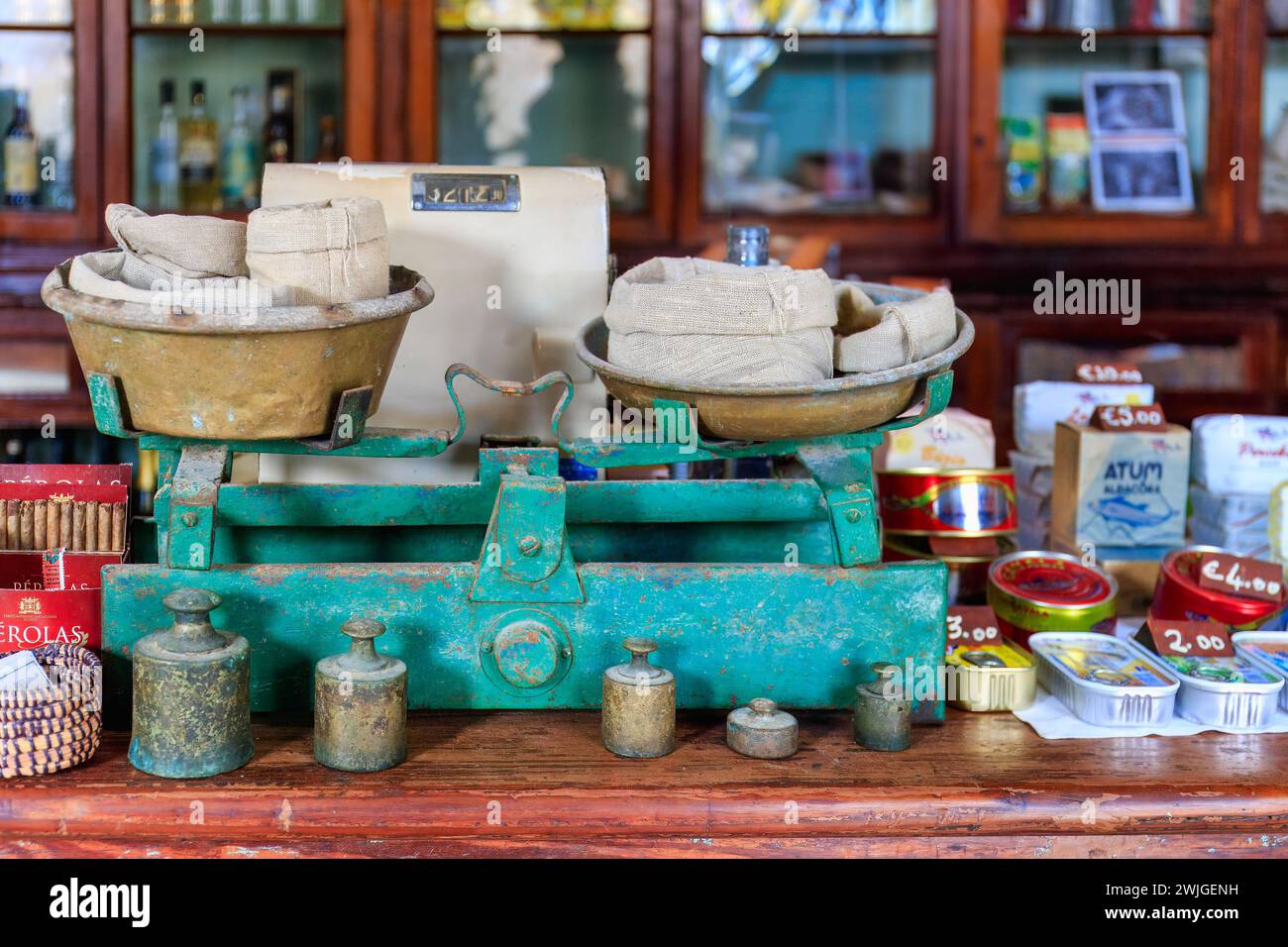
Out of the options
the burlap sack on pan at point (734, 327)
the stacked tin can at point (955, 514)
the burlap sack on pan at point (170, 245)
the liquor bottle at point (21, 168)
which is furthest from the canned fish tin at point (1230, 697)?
the liquor bottle at point (21, 168)

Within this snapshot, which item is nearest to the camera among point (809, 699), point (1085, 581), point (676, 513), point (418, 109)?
point (809, 699)

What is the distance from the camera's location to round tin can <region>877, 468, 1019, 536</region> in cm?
178

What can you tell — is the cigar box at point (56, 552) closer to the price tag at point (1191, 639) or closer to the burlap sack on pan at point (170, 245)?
the burlap sack on pan at point (170, 245)

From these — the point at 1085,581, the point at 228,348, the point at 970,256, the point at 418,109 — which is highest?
the point at 418,109

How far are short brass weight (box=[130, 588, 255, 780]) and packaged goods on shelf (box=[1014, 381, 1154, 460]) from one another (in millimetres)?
1243

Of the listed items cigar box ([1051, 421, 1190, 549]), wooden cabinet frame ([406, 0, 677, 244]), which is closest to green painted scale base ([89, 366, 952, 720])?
cigar box ([1051, 421, 1190, 549])

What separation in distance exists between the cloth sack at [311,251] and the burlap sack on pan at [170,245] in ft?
0.17

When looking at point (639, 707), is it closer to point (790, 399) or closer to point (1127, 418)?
point (790, 399)

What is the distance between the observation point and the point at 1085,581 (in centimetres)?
168

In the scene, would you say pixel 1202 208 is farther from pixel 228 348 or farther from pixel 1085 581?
pixel 228 348

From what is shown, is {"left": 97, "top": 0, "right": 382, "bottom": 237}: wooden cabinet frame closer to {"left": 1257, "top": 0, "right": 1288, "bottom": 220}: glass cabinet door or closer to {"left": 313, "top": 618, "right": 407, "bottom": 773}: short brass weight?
{"left": 1257, "top": 0, "right": 1288, "bottom": 220}: glass cabinet door

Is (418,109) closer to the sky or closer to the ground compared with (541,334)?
closer to the sky

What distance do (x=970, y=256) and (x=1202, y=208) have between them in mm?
582
